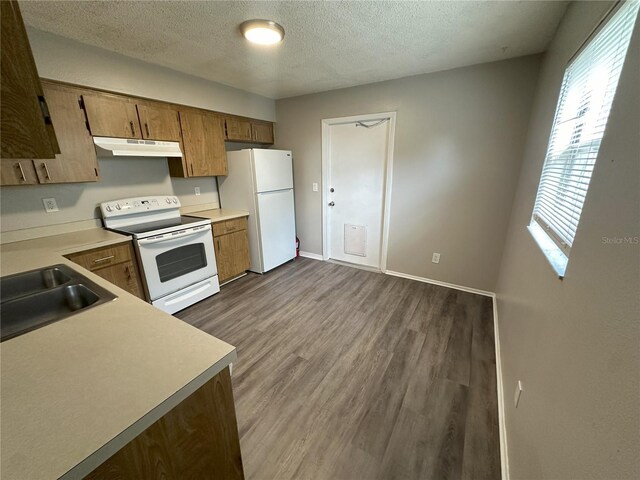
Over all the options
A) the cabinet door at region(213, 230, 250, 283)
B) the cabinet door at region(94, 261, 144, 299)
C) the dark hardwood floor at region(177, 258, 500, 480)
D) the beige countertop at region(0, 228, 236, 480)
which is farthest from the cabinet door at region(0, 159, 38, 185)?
the beige countertop at region(0, 228, 236, 480)

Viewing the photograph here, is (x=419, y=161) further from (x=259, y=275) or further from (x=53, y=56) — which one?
(x=53, y=56)

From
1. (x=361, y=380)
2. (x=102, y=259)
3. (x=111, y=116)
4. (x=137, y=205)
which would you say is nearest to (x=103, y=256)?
(x=102, y=259)

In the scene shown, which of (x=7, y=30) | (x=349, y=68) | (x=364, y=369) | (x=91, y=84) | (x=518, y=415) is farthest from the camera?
(x=349, y=68)

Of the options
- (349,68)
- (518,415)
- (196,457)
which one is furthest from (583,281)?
(349,68)

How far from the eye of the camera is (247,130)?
3461 millimetres

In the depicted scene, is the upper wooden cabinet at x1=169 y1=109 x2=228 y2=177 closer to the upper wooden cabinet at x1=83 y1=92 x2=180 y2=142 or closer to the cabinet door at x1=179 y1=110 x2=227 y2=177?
the cabinet door at x1=179 y1=110 x2=227 y2=177

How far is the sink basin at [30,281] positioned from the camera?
1257 millimetres

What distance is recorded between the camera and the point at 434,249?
3072 mm

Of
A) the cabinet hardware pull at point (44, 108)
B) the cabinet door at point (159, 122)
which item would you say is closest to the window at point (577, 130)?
the cabinet hardware pull at point (44, 108)

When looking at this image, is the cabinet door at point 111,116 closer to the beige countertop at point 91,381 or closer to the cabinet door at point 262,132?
the cabinet door at point 262,132

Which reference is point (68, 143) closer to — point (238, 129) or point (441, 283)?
point (238, 129)

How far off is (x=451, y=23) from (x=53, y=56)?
2887 millimetres

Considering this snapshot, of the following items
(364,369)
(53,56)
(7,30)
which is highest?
(53,56)

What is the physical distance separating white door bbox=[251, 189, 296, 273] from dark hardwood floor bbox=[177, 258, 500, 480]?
1.99 ft
